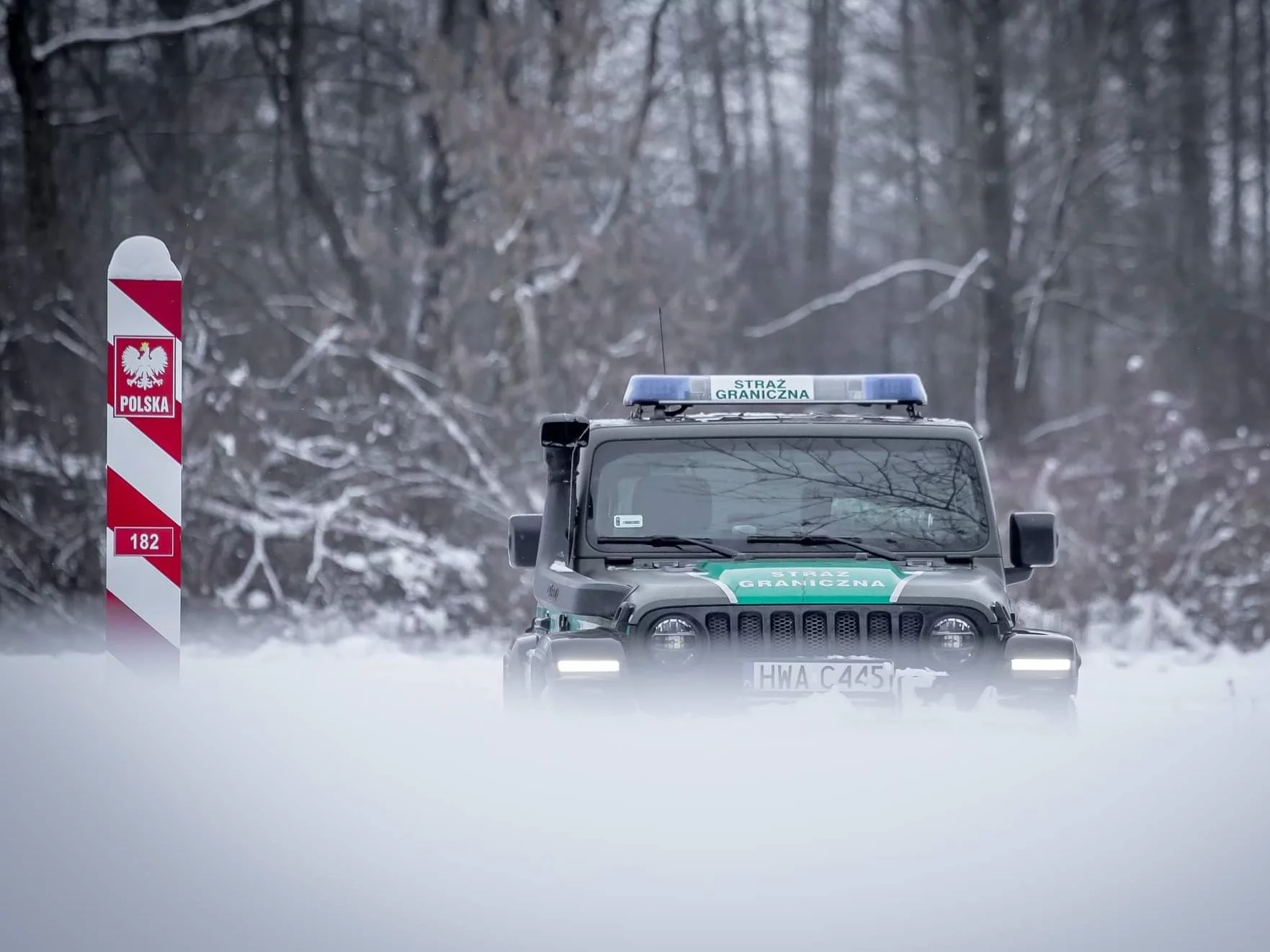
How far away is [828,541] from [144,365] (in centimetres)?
283

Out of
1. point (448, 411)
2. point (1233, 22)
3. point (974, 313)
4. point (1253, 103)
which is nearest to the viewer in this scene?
point (448, 411)

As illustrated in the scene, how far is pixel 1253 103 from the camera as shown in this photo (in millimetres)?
30531

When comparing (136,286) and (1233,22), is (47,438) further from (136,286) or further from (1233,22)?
(1233,22)

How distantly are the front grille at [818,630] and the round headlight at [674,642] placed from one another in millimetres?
56

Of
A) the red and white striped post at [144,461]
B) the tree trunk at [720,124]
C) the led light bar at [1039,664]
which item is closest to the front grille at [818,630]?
the led light bar at [1039,664]

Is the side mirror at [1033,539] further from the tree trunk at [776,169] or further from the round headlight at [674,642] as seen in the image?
the tree trunk at [776,169]

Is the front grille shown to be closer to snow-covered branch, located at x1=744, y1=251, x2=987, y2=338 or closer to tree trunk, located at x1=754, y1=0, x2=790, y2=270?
snow-covered branch, located at x1=744, y1=251, x2=987, y2=338

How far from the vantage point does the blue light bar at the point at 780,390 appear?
775cm

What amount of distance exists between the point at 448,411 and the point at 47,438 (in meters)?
3.64

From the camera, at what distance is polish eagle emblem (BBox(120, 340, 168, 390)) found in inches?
274

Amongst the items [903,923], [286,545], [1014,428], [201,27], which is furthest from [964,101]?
[903,923]

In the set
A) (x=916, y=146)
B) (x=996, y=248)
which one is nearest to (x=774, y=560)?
(x=996, y=248)

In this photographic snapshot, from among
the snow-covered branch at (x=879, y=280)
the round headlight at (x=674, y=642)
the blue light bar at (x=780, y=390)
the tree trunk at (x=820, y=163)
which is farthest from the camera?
the tree trunk at (x=820, y=163)

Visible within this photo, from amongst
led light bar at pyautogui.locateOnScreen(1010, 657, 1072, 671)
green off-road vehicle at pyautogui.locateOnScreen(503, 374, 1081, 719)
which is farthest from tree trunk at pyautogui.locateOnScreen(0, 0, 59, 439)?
led light bar at pyautogui.locateOnScreen(1010, 657, 1072, 671)
